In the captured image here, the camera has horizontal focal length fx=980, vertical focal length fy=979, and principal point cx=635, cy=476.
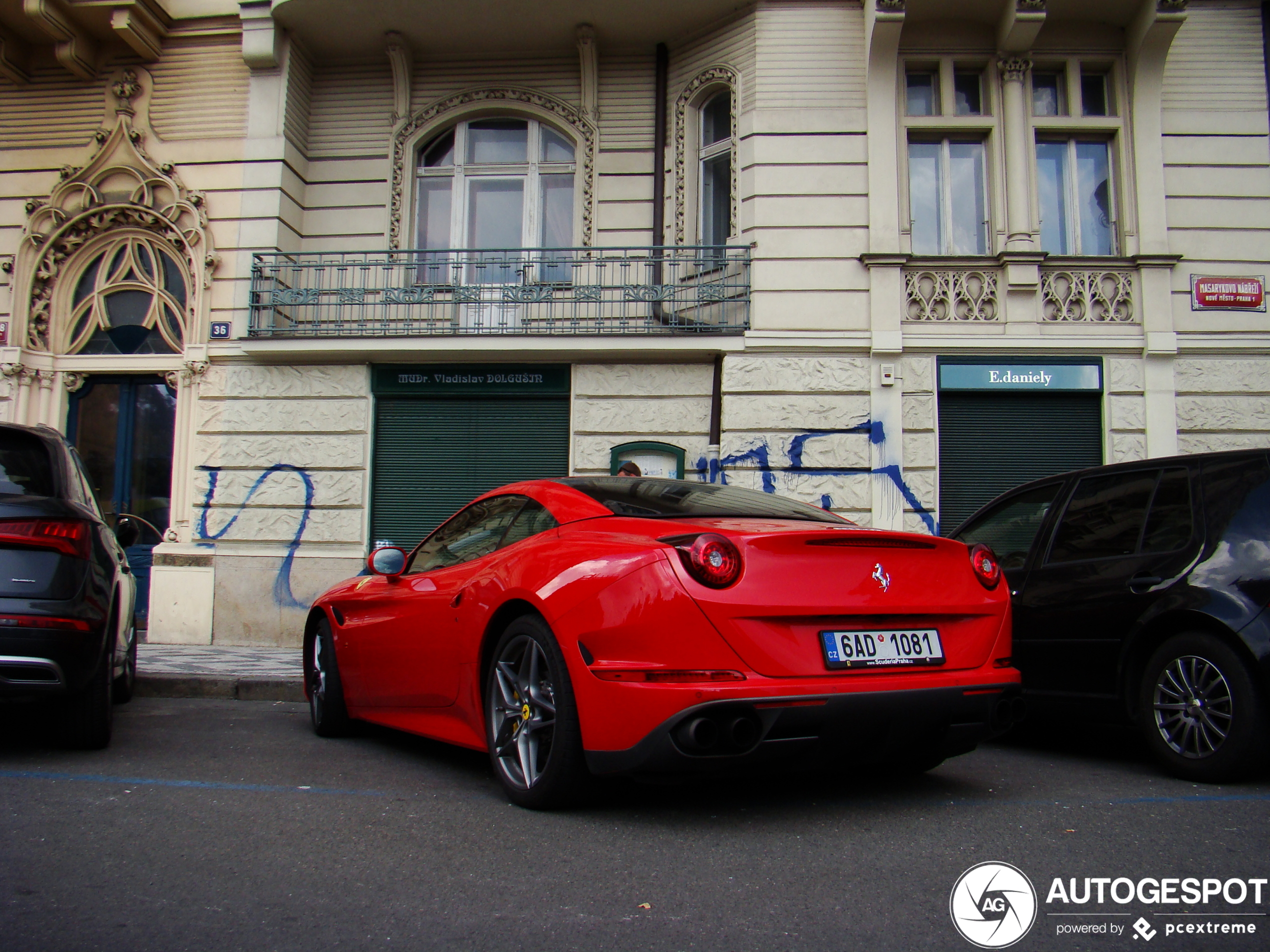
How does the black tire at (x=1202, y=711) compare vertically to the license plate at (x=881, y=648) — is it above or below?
below

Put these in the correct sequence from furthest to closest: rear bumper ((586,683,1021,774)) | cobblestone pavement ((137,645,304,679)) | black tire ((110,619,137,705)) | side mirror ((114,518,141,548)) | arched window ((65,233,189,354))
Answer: arched window ((65,233,189,354)) < cobblestone pavement ((137,645,304,679)) < black tire ((110,619,137,705)) < side mirror ((114,518,141,548)) < rear bumper ((586,683,1021,774))

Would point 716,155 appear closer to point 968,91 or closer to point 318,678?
point 968,91

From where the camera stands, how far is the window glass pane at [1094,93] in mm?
11602

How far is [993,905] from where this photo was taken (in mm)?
2646

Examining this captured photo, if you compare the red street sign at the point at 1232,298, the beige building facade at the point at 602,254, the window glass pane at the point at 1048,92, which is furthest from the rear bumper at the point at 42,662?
the window glass pane at the point at 1048,92

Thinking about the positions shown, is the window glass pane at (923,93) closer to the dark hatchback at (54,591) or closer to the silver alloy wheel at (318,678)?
the silver alloy wheel at (318,678)

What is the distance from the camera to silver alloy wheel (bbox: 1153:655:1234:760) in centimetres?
423

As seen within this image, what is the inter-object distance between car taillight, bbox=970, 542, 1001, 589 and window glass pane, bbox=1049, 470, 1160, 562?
141cm

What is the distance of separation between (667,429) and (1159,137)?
Result: 21.3 ft

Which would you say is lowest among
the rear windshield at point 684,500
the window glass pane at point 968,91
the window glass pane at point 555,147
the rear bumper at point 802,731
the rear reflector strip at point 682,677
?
the rear bumper at point 802,731

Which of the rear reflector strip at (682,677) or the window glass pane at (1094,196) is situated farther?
the window glass pane at (1094,196)

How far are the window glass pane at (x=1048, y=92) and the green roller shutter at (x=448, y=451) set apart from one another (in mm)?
6641

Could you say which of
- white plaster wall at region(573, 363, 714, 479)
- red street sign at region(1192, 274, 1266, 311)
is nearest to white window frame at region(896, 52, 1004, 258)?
red street sign at region(1192, 274, 1266, 311)

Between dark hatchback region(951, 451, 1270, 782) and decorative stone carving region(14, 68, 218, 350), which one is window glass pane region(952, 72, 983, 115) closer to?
dark hatchback region(951, 451, 1270, 782)
